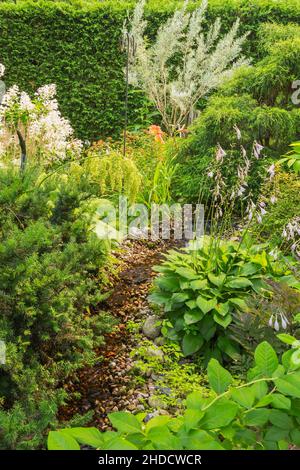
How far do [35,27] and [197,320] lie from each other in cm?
778

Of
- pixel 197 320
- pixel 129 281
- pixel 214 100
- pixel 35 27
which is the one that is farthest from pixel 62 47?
pixel 197 320

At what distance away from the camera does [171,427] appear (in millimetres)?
1244

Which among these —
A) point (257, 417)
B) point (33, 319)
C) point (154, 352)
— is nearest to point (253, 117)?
point (154, 352)

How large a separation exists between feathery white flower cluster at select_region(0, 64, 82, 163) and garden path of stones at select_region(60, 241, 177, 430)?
2.18 m

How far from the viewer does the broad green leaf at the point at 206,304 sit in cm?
293

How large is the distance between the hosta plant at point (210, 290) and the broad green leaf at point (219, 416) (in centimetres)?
181

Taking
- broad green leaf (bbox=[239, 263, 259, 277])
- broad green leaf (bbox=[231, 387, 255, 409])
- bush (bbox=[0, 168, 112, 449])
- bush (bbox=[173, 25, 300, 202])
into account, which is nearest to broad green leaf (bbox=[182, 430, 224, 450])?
broad green leaf (bbox=[231, 387, 255, 409])

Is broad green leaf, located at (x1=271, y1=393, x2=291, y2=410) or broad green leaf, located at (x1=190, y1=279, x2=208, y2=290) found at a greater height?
broad green leaf, located at (x1=271, y1=393, x2=291, y2=410)

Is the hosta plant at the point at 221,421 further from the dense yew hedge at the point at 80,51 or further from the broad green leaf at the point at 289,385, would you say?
the dense yew hedge at the point at 80,51

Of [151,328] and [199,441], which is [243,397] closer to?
[199,441]

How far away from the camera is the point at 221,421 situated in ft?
3.51

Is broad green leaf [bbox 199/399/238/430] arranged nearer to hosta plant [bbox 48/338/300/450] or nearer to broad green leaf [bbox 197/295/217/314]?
hosta plant [bbox 48/338/300/450]

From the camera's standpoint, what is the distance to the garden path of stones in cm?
263
